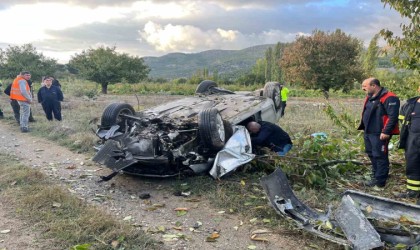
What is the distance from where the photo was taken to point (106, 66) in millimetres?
24984

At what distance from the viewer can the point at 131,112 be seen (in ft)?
21.3

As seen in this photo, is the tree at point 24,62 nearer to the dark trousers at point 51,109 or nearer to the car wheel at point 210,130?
the dark trousers at point 51,109

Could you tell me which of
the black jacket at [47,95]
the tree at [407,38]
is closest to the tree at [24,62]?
the black jacket at [47,95]

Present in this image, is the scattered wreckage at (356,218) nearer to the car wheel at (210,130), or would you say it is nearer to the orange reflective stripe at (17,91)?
the car wheel at (210,130)

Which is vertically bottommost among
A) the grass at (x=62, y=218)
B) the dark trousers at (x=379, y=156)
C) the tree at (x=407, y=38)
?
the grass at (x=62, y=218)

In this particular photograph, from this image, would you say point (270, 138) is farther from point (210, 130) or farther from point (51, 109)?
point (51, 109)

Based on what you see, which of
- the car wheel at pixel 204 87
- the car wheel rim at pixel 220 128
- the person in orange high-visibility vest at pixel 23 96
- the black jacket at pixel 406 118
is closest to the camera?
the black jacket at pixel 406 118

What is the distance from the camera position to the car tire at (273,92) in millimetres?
7919

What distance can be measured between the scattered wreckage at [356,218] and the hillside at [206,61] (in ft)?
332

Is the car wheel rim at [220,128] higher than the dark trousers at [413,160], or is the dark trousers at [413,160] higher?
the car wheel rim at [220,128]

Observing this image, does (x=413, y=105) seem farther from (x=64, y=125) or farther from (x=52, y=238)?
(x=64, y=125)

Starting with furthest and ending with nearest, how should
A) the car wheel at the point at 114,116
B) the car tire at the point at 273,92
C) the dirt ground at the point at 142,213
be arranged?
the car tire at the point at 273,92
the car wheel at the point at 114,116
the dirt ground at the point at 142,213

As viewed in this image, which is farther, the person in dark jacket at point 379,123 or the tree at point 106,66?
the tree at point 106,66

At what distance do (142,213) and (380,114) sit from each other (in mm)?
3484
